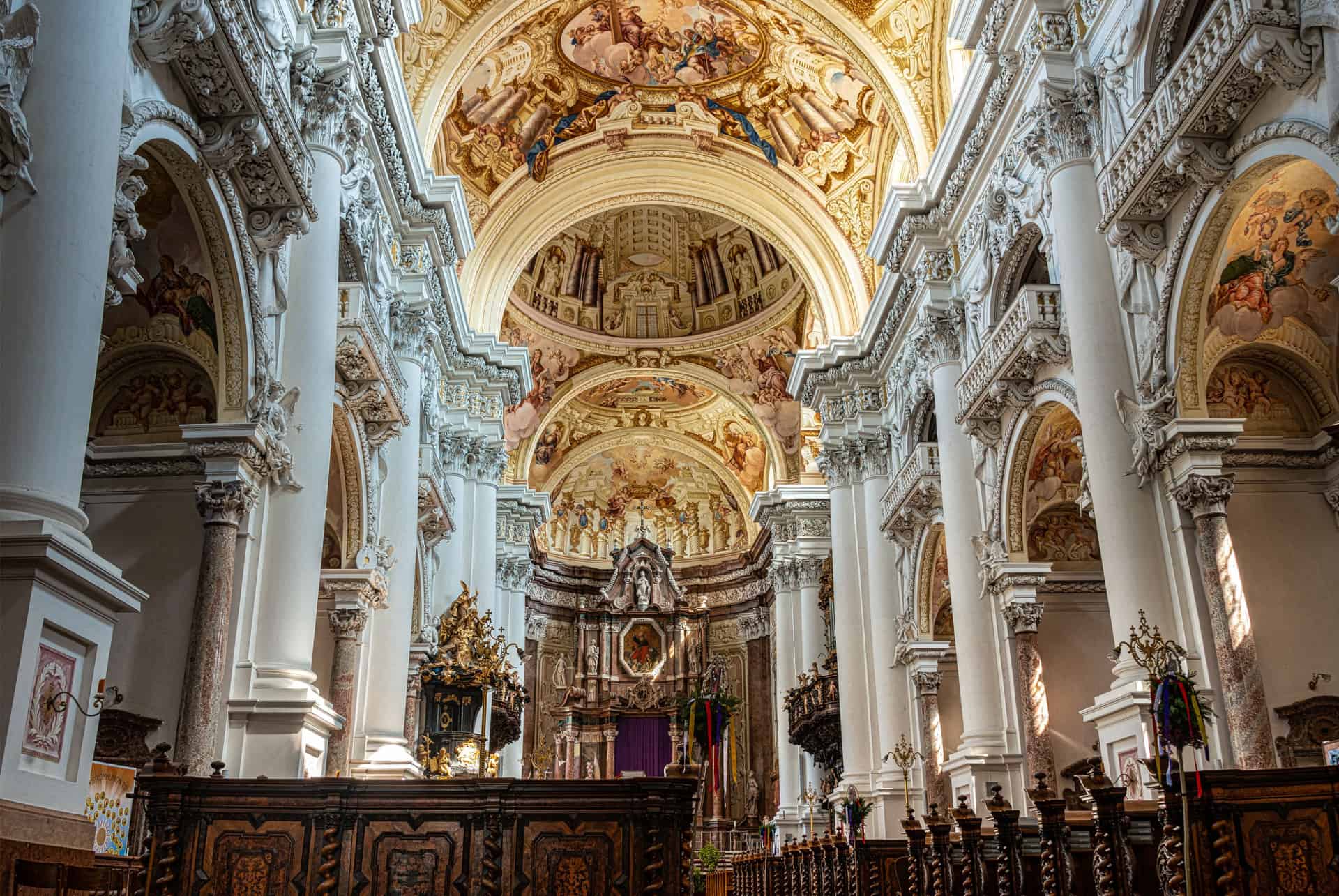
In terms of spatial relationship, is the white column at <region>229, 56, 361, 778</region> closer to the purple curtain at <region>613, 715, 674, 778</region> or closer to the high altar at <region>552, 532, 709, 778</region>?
the high altar at <region>552, 532, 709, 778</region>

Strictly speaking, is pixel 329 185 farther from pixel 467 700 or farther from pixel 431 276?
pixel 467 700

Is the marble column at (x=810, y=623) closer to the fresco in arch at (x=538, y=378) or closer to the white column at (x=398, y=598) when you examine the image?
the fresco in arch at (x=538, y=378)

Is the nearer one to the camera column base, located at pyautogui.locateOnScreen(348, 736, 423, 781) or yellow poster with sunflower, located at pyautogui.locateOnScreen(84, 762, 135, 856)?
yellow poster with sunflower, located at pyautogui.locateOnScreen(84, 762, 135, 856)

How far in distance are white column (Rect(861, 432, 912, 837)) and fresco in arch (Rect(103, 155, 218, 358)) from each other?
42.8ft

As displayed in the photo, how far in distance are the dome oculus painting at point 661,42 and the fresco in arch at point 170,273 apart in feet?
40.8

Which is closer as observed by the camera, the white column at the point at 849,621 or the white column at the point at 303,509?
the white column at the point at 303,509

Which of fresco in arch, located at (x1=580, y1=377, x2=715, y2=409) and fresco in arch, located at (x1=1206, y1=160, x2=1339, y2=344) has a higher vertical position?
fresco in arch, located at (x1=580, y1=377, x2=715, y2=409)

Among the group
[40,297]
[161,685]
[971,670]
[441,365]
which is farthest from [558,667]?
[40,297]

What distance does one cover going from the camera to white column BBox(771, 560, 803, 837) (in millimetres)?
28172

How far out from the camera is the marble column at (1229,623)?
9.75 m

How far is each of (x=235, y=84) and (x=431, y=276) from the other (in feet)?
29.4

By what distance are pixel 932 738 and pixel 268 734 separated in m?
12.0

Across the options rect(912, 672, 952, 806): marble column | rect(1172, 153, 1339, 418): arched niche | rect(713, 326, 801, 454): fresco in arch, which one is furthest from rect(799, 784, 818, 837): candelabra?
rect(1172, 153, 1339, 418): arched niche

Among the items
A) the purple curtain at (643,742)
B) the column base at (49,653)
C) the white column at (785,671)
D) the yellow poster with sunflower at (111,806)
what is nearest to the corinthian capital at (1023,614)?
the yellow poster with sunflower at (111,806)
